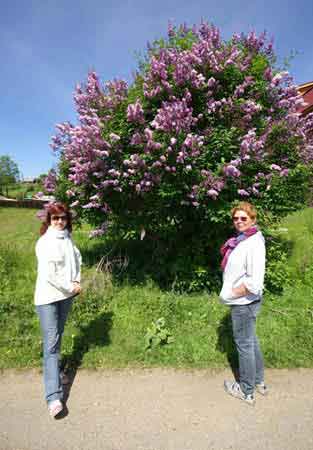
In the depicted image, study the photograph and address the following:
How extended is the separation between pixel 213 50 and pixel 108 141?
217cm

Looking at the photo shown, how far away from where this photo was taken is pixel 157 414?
89.2 inches

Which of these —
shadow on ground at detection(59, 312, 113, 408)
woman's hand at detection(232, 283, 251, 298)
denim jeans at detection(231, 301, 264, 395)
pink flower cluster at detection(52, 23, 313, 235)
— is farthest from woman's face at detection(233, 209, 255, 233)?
shadow on ground at detection(59, 312, 113, 408)

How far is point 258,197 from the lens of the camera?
13.1 feet

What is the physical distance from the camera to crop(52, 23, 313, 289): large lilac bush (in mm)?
3584

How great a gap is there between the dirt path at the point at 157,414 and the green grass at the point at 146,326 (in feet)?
0.63

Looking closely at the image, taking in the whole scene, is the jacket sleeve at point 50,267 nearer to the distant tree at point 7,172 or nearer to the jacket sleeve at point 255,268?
the jacket sleeve at point 255,268

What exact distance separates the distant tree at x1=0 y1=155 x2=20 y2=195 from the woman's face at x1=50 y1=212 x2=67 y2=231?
59896 mm

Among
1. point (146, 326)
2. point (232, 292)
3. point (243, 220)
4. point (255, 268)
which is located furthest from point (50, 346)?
point (243, 220)

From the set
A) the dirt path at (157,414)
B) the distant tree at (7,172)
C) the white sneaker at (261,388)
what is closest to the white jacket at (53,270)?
the dirt path at (157,414)

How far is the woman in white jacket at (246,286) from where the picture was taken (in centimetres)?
218

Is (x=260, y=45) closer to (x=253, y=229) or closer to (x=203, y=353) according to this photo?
(x=253, y=229)

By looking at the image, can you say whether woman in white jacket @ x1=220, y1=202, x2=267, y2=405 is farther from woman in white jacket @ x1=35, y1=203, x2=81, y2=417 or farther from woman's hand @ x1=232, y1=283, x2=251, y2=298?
woman in white jacket @ x1=35, y1=203, x2=81, y2=417

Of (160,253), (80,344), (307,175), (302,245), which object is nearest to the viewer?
(80,344)

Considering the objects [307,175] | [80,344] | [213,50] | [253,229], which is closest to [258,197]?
[307,175]
